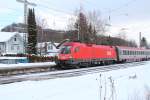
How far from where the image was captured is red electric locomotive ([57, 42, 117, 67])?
1344 inches

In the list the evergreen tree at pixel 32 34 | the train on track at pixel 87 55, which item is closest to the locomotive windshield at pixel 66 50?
the train on track at pixel 87 55

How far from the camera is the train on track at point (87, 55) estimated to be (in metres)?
34.2

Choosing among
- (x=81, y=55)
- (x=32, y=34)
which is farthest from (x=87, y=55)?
(x=32, y=34)

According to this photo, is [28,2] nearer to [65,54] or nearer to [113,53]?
[65,54]

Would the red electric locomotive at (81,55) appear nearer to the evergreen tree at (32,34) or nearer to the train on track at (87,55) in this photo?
the train on track at (87,55)

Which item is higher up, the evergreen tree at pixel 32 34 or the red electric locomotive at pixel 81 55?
the evergreen tree at pixel 32 34

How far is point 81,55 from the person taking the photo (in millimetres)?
35562

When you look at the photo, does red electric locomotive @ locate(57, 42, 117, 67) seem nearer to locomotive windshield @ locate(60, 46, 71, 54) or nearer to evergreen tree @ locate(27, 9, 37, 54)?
locomotive windshield @ locate(60, 46, 71, 54)

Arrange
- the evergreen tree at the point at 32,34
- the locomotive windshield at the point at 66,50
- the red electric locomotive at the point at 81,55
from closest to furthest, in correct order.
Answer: the red electric locomotive at the point at 81,55, the locomotive windshield at the point at 66,50, the evergreen tree at the point at 32,34

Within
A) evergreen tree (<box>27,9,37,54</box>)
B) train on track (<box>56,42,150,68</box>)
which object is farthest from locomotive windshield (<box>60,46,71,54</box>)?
evergreen tree (<box>27,9,37,54</box>)

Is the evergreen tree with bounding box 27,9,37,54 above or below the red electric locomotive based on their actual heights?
above

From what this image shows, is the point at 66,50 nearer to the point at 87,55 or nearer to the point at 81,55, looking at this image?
the point at 81,55

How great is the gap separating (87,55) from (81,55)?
1.65 m

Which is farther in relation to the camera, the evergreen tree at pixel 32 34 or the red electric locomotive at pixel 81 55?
the evergreen tree at pixel 32 34
